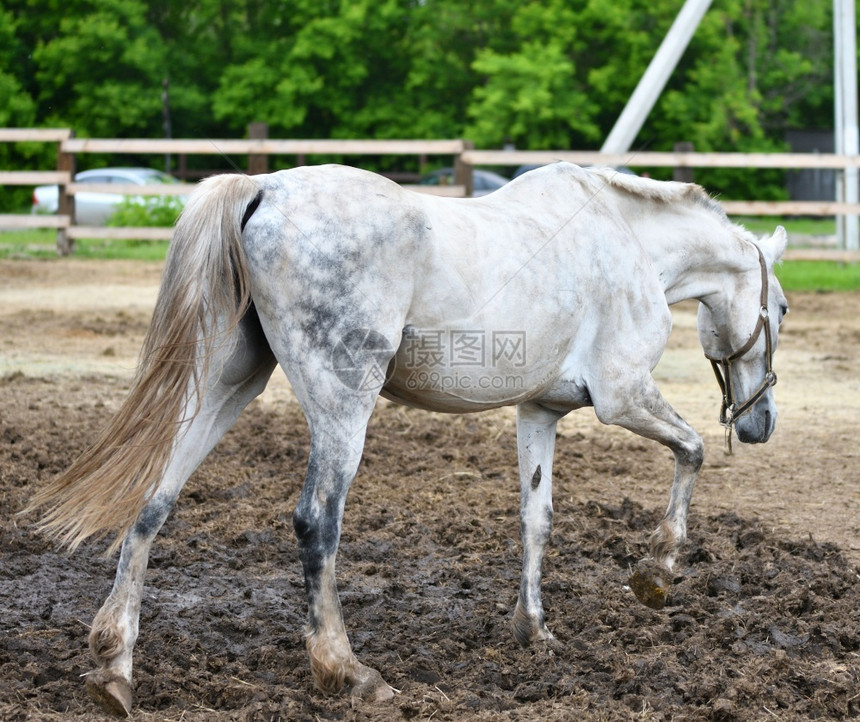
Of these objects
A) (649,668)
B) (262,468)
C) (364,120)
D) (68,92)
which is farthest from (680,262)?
(68,92)

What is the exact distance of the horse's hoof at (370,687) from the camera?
11.0 ft

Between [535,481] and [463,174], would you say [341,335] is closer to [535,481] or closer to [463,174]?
[535,481]

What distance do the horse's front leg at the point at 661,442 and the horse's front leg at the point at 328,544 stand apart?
→ 111cm

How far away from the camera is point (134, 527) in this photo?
3424mm

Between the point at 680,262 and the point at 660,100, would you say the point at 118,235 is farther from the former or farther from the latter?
the point at 660,100

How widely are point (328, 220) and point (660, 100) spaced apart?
98.2 ft

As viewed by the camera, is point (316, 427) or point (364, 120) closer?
point (316, 427)

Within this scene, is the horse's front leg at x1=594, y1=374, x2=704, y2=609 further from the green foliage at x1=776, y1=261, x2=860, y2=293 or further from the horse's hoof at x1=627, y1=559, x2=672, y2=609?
the green foliage at x1=776, y1=261, x2=860, y2=293

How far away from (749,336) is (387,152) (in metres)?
11.8

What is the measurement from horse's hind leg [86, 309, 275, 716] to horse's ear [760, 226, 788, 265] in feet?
7.58

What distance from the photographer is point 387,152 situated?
15719mm

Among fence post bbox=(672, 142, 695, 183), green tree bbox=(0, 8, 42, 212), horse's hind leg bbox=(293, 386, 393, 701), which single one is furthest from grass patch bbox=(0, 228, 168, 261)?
horse's hind leg bbox=(293, 386, 393, 701)

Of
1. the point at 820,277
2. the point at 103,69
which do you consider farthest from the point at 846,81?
the point at 103,69

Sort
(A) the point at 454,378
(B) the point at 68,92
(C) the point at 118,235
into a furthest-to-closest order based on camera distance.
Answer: (B) the point at 68,92
(C) the point at 118,235
(A) the point at 454,378
